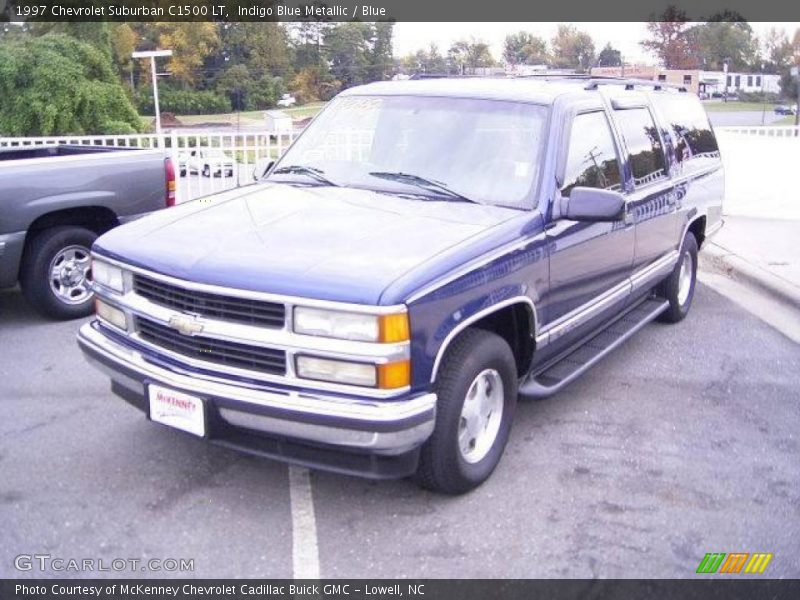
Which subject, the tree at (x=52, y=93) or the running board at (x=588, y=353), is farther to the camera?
the tree at (x=52, y=93)

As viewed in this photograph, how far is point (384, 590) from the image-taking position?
129 inches

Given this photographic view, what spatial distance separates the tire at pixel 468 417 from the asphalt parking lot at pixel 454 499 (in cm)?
14

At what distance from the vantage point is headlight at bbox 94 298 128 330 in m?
3.99

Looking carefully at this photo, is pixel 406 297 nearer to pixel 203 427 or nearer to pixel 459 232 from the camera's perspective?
pixel 459 232

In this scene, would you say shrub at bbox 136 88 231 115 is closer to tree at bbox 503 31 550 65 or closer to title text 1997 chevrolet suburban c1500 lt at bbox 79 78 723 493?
tree at bbox 503 31 550 65

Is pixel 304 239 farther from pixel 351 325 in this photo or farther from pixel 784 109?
pixel 784 109

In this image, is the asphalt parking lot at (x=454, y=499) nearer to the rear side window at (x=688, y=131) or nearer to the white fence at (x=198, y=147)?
the rear side window at (x=688, y=131)

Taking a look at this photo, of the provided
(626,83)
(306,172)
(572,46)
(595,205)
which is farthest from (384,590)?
(572,46)

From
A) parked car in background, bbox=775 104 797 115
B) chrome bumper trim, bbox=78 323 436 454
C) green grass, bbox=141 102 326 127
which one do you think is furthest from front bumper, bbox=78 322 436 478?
parked car in background, bbox=775 104 797 115

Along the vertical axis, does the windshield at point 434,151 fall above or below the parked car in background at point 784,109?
above

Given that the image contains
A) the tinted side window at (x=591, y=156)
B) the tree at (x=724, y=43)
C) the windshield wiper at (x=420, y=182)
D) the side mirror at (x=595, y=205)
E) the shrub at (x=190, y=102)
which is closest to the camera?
the side mirror at (x=595, y=205)

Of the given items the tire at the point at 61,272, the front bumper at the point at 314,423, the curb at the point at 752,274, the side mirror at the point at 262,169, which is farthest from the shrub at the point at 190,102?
the front bumper at the point at 314,423

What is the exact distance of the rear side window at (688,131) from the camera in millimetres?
6336

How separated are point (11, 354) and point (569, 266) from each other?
393 centimetres
